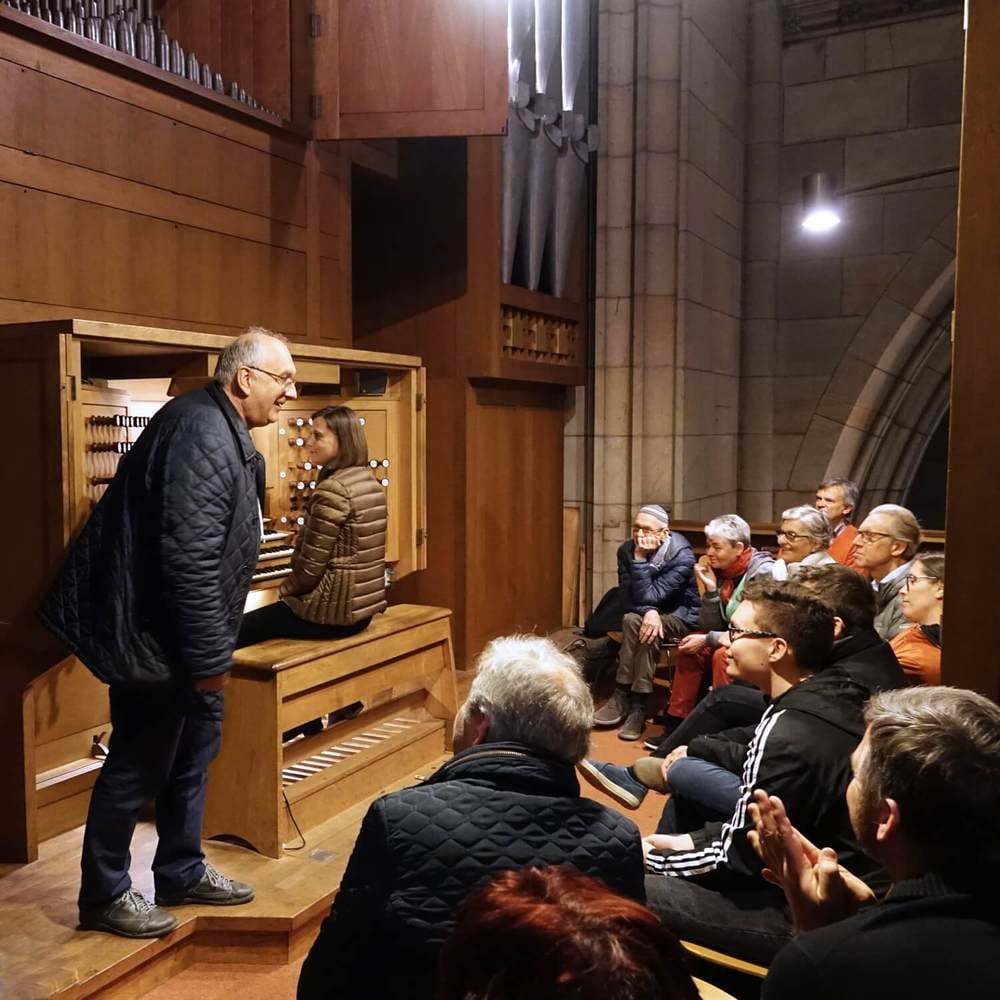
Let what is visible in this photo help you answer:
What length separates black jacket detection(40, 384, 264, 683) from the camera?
2994 mm

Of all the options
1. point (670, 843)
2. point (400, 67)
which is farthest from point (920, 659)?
point (400, 67)

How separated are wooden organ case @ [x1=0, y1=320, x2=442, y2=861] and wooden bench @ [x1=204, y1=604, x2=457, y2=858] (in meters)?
0.61

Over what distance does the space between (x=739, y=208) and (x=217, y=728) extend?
6202 millimetres

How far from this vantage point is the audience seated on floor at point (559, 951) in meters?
1.04

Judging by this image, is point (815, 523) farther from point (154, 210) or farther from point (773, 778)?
point (154, 210)

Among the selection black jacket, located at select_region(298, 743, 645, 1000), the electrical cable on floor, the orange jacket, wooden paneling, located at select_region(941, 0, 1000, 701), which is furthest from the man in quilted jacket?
the electrical cable on floor

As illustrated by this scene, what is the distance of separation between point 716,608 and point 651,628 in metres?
0.35

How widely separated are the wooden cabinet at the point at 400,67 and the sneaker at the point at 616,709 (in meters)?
2.97

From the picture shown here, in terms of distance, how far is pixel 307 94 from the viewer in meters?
5.39

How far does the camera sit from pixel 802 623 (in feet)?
9.11

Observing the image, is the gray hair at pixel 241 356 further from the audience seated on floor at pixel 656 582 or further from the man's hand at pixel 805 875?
the audience seated on floor at pixel 656 582

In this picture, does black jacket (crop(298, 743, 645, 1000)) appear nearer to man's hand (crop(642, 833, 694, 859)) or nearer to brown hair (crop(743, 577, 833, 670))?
man's hand (crop(642, 833, 694, 859))

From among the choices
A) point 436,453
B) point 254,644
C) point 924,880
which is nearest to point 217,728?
point 254,644

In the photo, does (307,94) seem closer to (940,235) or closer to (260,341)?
(260,341)
